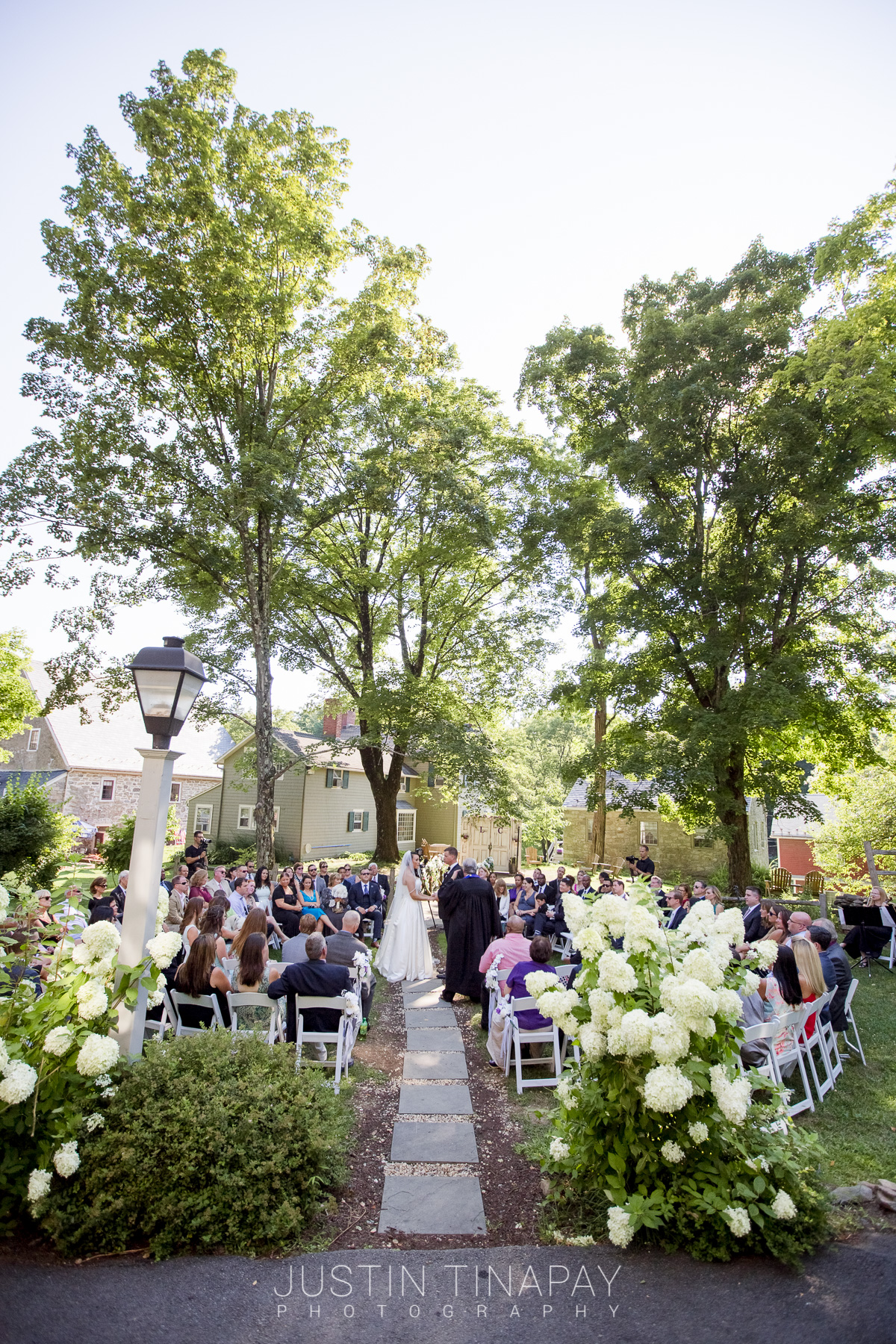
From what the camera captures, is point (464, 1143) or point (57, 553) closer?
point (464, 1143)

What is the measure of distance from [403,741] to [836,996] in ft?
48.1

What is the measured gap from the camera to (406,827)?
115ft

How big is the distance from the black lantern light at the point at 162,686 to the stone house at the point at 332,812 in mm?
19318

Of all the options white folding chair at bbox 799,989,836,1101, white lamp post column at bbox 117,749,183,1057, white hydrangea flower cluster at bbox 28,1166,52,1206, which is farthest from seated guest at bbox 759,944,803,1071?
white hydrangea flower cluster at bbox 28,1166,52,1206

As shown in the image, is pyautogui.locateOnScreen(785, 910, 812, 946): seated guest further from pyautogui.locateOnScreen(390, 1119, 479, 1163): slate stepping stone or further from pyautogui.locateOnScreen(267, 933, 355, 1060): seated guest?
pyautogui.locateOnScreen(267, 933, 355, 1060): seated guest

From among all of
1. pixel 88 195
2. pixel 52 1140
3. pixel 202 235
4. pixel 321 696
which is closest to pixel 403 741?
pixel 321 696

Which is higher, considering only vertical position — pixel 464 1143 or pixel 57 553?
pixel 57 553

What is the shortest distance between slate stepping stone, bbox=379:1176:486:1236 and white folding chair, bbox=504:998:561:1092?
176 centimetres

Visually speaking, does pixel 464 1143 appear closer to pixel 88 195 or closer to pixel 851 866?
pixel 88 195

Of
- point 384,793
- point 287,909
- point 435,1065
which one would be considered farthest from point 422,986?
point 384,793

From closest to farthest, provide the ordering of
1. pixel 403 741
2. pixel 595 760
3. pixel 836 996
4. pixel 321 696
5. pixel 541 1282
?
pixel 541 1282, pixel 836 996, pixel 595 760, pixel 403 741, pixel 321 696

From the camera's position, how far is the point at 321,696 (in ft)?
97.8

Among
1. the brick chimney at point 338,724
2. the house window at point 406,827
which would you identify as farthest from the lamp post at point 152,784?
the house window at point 406,827

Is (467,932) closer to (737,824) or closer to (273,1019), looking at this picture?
(273,1019)
